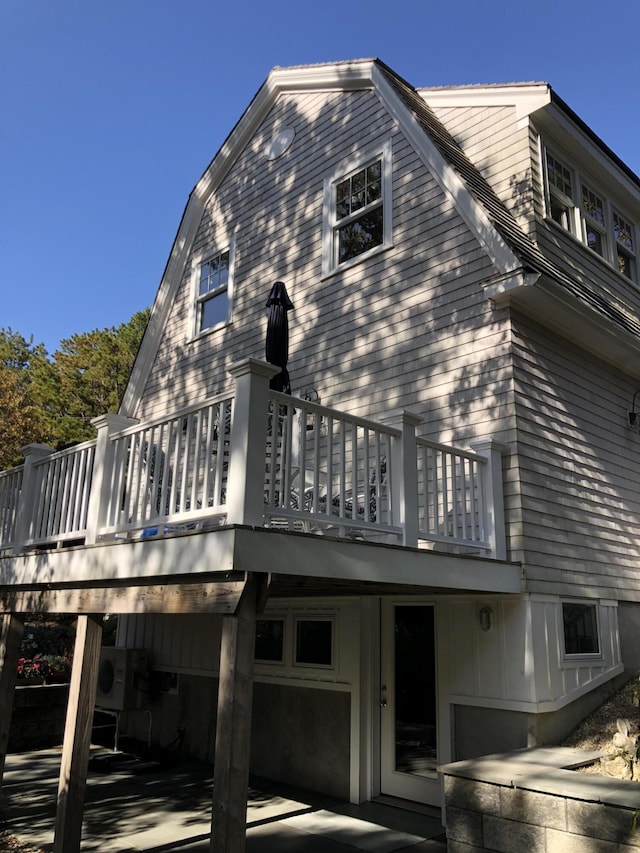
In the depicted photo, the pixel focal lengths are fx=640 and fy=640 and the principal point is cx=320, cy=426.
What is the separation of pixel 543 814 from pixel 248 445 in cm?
288

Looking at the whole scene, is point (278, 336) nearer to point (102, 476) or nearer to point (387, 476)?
point (102, 476)

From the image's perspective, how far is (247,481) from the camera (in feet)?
11.9

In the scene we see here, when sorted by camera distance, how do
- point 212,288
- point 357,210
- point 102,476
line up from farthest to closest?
point 212,288 → point 357,210 → point 102,476

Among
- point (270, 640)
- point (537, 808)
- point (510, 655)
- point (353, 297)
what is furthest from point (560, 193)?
point (537, 808)

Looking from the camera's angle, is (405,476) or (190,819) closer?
(405,476)

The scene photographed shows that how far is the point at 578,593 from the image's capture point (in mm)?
6195

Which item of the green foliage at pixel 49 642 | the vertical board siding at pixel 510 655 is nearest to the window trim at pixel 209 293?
the vertical board siding at pixel 510 655

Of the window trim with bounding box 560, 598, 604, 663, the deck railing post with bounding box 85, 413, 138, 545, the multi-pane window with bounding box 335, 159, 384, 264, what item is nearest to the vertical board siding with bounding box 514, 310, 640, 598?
the window trim with bounding box 560, 598, 604, 663

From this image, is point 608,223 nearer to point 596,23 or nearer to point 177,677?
point 596,23

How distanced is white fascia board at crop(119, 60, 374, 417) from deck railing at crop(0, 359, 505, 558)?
183 inches

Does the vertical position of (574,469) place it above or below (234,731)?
above

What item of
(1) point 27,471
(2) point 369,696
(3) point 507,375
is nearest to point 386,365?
(3) point 507,375

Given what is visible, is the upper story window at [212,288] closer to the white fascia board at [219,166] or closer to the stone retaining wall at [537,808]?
the white fascia board at [219,166]

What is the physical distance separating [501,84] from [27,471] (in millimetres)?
6827
